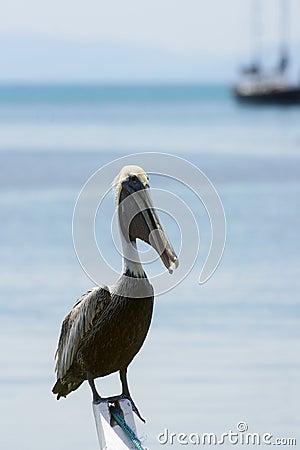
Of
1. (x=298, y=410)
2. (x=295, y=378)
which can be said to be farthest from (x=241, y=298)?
(x=298, y=410)

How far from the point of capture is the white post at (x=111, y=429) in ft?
13.1

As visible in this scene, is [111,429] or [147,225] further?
[147,225]

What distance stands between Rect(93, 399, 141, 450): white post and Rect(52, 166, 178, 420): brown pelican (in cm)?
6

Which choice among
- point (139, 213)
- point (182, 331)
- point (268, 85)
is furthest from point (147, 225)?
point (268, 85)

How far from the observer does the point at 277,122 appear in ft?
148

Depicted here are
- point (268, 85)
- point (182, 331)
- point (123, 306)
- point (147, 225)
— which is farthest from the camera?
point (268, 85)

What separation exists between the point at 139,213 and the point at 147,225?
0.18 feet

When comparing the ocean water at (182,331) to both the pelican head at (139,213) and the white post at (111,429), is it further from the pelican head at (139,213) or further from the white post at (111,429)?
the pelican head at (139,213)

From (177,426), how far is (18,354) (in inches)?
58.5

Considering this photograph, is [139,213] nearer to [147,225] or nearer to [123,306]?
[147,225]

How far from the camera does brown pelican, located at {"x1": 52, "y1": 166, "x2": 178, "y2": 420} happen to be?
13.9ft

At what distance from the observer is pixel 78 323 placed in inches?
180

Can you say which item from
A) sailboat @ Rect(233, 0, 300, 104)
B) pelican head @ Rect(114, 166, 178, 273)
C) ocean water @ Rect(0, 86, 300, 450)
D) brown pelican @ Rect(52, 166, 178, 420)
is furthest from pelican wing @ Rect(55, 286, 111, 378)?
sailboat @ Rect(233, 0, 300, 104)

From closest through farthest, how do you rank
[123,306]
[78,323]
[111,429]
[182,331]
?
[111,429], [123,306], [78,323], [182,331]
